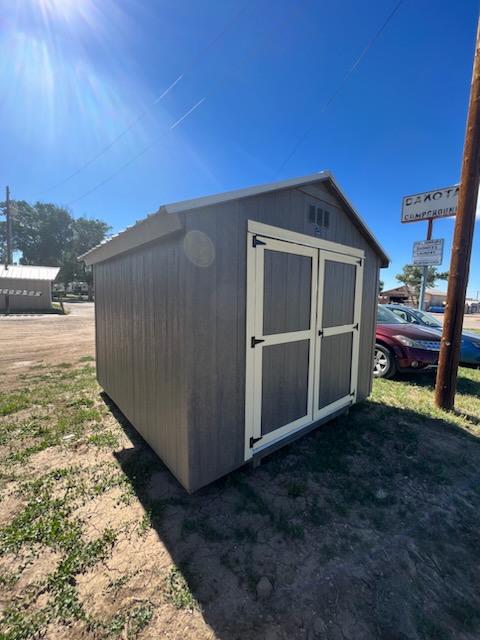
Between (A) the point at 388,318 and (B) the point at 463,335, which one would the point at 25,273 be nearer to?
(A) the point at 388,318

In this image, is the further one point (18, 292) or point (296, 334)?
point (18, 292)

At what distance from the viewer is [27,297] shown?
16.1 metres

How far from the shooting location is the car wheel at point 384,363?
5211mm

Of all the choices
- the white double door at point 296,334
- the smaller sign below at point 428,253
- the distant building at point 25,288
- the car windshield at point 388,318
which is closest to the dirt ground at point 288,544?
the white double door at point 296,334

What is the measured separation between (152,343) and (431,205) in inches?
288

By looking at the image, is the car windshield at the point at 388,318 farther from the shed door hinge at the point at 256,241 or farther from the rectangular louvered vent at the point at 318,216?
the shed door hinge at the point at 256,241

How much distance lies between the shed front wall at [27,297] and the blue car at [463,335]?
18.8 m

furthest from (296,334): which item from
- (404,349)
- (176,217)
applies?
(404,349)

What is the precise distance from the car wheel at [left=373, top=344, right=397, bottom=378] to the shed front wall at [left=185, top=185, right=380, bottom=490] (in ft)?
12.8

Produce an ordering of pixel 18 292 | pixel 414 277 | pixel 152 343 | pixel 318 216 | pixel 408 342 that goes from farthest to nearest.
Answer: pixel 414 277 < pixel 18 292 < pixel 408 342 < pixel 318 216 < pixel 152 343

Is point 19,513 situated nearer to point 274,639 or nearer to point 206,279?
point 274,639

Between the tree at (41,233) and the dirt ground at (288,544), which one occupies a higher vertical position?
the tree at (41,233)

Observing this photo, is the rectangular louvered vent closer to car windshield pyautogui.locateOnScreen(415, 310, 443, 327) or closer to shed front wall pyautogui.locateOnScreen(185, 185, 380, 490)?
shed front wall pyautogui.locateOnScreen(185, 185, 380, 490)

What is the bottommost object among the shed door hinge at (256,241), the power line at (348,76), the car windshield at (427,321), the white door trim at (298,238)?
the car windshield at (427,321)
